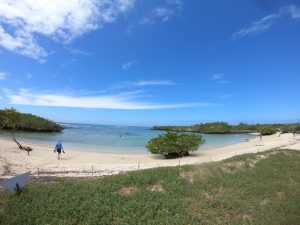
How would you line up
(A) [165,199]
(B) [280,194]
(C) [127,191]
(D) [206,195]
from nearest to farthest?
(A) [165,199] < (C) [127,191] < (D) [206,195] < (B) [280,194]

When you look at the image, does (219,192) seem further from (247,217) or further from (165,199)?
(165,199)

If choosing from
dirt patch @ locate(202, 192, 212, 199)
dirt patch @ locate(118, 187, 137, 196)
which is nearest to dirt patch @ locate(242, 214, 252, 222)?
dirt patch @ locate(202, 192, 212, 199)

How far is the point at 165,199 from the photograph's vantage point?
1223 centimetres

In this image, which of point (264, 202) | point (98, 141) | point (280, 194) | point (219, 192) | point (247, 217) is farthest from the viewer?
point (98, 141)

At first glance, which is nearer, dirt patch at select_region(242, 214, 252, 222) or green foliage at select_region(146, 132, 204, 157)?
dirt patch at select_region(242, 214, 252, 222)

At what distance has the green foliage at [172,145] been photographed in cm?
3441

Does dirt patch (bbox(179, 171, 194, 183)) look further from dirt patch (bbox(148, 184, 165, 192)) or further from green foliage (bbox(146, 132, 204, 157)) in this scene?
green foliage (bbox(146, 132, 204, 157))

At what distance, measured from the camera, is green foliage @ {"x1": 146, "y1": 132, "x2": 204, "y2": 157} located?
113 feet

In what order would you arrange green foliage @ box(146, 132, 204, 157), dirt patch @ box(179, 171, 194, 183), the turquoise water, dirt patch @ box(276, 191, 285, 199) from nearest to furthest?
dirt patch @ box(276, 191, 285, 199) < dirt patch @ box(179, 171, 194, 183) < green foliage @ box(146, 132, 204, 157) < the turquoise water

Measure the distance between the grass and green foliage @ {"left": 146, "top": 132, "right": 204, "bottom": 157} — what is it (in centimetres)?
1646

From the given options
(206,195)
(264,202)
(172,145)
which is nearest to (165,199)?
(206,195)

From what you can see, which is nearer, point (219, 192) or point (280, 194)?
point (219, 192)

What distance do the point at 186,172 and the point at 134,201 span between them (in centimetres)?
587

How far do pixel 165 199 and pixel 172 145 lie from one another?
22.4 metres
